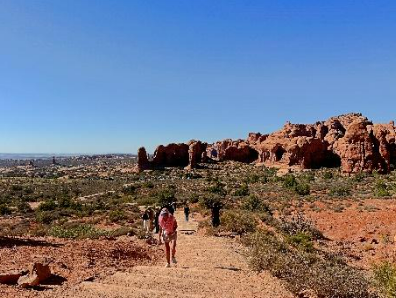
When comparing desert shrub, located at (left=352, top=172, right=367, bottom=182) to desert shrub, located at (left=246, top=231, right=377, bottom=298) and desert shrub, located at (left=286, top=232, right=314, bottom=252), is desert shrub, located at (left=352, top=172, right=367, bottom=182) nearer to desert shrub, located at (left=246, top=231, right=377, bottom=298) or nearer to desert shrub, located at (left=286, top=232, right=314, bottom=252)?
desert shrub, located at (left=286, top=232, right=314, bottom=252)

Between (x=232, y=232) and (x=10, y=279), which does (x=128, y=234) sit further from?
(x=10, y=279)

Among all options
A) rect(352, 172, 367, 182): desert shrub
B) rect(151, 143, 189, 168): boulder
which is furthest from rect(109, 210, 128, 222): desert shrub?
rect(151, 143, 189, 168): boulder

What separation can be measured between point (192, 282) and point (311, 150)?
61643 millimetres

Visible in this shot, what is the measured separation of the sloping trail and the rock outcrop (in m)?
46.9

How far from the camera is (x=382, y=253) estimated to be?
15.9 meters

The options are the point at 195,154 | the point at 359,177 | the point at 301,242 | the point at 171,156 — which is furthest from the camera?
the point at 171,156

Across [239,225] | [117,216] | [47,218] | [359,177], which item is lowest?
[47,218]

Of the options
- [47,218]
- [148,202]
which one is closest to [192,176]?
[148,202]

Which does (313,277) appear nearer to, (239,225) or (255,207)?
(239,225)

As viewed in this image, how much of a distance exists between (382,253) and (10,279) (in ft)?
46.0

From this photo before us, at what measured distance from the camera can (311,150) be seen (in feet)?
219

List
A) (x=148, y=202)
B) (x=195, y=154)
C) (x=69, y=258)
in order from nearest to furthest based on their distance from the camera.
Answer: (x=69, y=258) → (x=148, y=202) → (x=195, y=154)

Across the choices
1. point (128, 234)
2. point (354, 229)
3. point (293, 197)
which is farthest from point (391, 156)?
point (128, 234)

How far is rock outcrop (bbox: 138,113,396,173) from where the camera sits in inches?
2094
